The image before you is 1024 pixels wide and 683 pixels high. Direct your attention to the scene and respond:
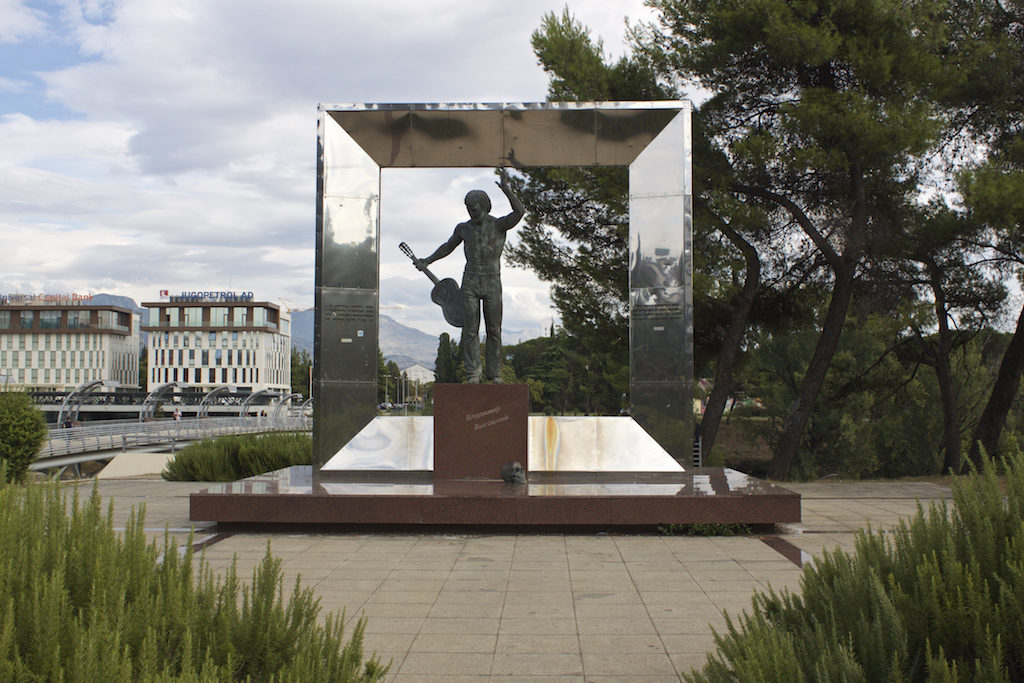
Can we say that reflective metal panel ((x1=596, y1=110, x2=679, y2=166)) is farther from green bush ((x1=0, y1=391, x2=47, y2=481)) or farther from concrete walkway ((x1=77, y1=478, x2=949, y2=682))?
green bush ((x1=0, y1=391, x2=47, y2=481))

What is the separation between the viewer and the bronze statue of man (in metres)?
9.27

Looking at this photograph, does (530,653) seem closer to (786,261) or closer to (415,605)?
(415,605)

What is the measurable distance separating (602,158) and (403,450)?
416 cm

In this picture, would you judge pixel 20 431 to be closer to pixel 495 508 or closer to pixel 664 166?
pixel 495 508

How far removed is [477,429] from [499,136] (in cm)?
362

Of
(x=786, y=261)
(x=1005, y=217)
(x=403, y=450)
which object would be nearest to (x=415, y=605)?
(x=403, y=450)

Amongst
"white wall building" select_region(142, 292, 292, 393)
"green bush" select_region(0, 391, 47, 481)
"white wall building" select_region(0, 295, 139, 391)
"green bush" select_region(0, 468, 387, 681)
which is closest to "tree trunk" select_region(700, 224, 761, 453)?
"green bush" select_region(0, 391, 47, 481)

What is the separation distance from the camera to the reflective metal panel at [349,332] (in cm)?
962

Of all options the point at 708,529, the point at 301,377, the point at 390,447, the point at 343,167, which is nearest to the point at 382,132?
the point at 343,167

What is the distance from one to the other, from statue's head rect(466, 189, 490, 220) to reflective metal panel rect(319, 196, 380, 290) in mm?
1230

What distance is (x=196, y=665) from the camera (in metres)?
2.31

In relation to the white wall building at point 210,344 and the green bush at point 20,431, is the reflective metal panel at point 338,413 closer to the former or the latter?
the green bush at point 20,431

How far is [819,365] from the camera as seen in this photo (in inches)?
570

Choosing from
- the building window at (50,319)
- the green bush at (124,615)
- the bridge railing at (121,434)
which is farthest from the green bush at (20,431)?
the building window at (50,319)
